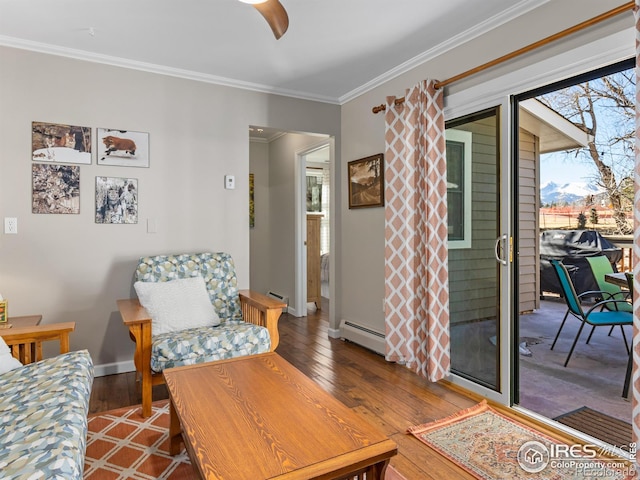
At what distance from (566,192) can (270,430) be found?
313cm

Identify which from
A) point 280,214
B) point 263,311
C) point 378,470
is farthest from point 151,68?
point 378,470

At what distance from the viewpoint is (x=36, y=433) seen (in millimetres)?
1319

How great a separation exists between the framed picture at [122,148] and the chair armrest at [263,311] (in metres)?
1.37

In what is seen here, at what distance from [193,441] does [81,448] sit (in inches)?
16.0

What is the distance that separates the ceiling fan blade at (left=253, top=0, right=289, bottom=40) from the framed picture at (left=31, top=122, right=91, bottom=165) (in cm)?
197

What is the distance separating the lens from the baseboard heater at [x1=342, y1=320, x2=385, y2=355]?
3514 mm

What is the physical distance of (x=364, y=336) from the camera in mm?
3711

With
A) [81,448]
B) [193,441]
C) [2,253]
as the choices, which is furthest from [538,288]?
[2,253]

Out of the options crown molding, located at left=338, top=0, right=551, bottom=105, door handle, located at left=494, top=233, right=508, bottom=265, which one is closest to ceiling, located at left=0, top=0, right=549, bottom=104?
crown molding, located at left=338, top=0, right=551, bottom=105

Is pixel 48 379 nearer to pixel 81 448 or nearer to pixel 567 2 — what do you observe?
pixel 81 448

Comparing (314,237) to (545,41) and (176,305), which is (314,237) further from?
(545,41)

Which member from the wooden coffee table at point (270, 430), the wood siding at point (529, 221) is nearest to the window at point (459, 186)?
the wood siding at point (529, 221)

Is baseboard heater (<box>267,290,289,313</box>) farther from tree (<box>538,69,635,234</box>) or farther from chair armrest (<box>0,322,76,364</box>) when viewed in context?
tree (<box>538,69,635,234</box>)

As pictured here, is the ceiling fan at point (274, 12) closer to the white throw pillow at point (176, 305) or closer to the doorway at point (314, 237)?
the white throw pillow at point (176, 305)
